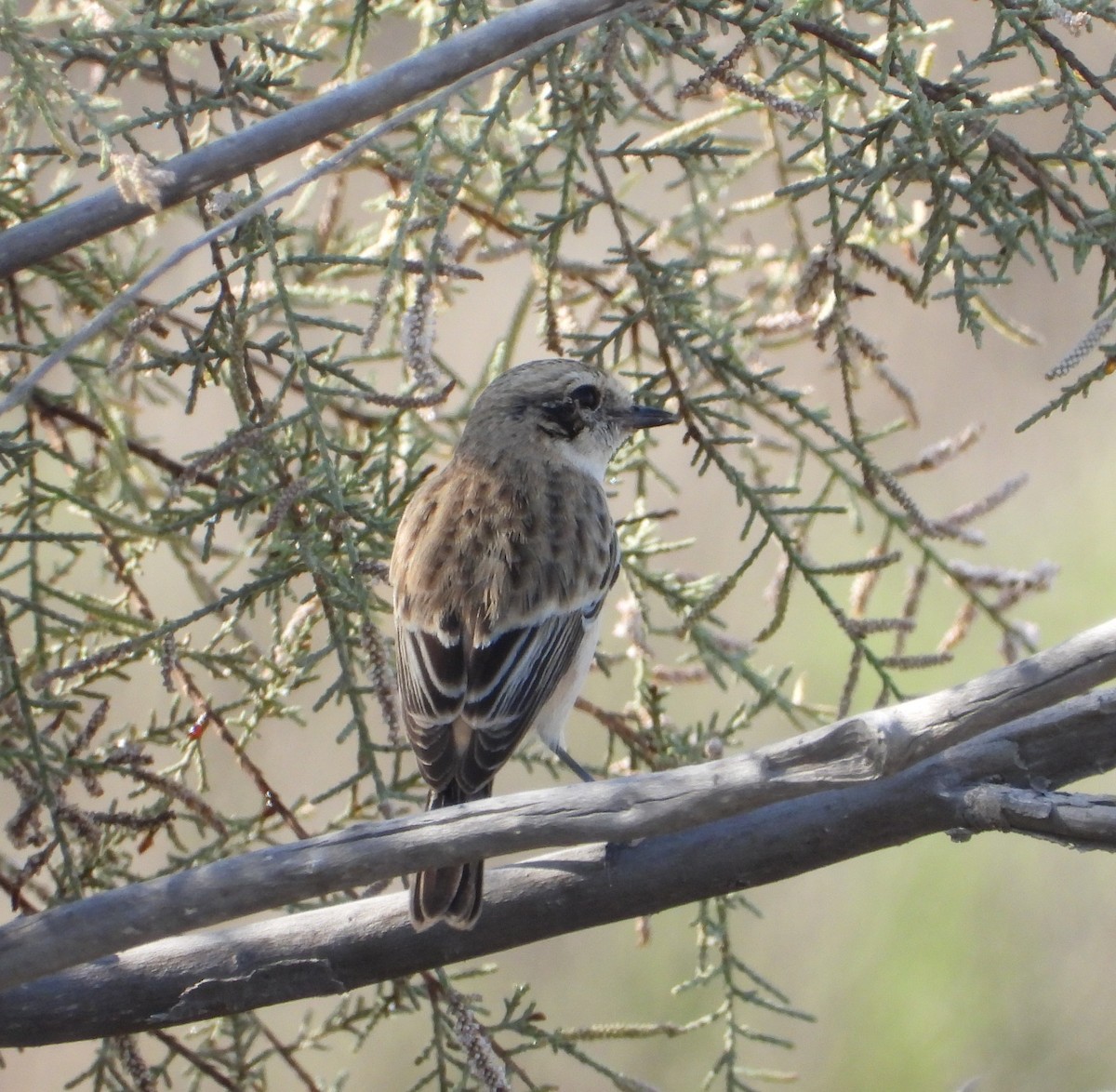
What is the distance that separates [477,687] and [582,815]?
137 centimetres

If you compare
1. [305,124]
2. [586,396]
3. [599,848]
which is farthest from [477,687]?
[305,124]

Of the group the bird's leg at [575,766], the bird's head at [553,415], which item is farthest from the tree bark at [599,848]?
the bird's head at [553,415]

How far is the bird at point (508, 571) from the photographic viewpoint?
3.51 m

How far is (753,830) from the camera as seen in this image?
2.55m

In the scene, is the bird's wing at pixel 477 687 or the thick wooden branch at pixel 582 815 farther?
the bird's wing at pixel 477 687

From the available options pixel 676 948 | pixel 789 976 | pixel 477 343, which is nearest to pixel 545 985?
pixel 676 948

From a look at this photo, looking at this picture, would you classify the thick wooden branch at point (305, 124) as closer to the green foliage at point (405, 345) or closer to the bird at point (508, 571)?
the green foliage at point (405, 345)

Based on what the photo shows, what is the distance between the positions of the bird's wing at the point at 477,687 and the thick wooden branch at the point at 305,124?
1508mm

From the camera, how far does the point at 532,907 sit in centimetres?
273

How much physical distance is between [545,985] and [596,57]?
4.93m

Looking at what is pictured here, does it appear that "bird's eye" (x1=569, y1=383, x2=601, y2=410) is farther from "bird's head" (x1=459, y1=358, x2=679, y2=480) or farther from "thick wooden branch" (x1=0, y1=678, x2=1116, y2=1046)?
"thick wooden branch" (x1=0, y1=678, x2=1116, y2=1046)

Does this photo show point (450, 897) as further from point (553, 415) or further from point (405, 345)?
point (553, 415)

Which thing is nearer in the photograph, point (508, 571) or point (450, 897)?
point (450, 897)

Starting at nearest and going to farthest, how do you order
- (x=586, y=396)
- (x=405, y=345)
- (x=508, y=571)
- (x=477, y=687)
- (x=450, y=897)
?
(x=450, y=897) < (x=405, y=345) < (x=477, y=687) < (x=508, y=571) < (x=586, y=396)
